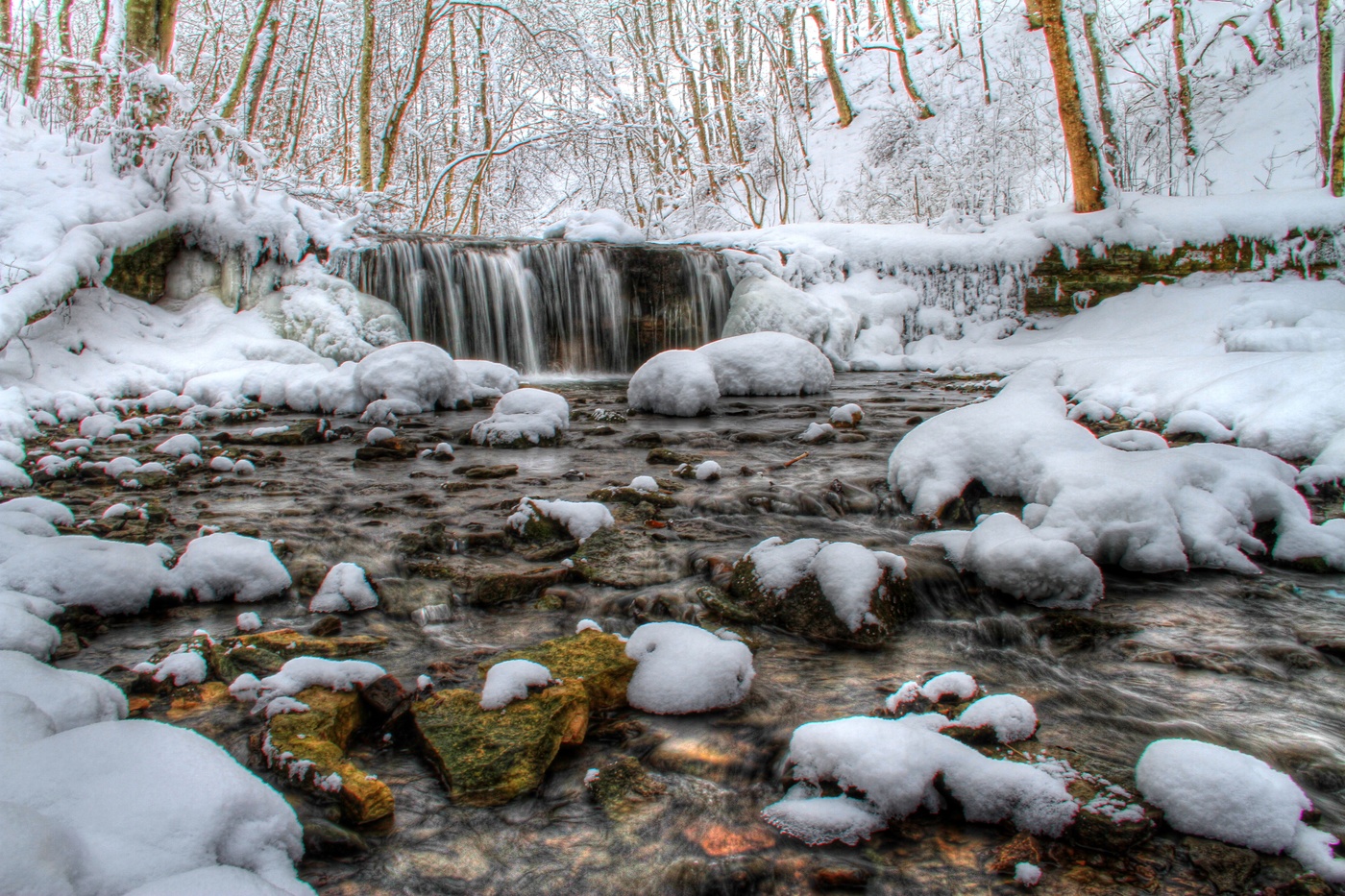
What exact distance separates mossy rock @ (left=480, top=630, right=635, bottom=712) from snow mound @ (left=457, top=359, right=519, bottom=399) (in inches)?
203

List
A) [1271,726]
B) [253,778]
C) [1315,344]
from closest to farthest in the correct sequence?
[253,778]
[1271,726]
[1315,344]

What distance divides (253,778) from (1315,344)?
8358 millimetres

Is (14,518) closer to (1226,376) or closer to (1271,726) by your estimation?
(1271,726)

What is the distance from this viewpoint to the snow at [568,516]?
260cm

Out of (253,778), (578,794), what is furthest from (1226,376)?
(253,778)

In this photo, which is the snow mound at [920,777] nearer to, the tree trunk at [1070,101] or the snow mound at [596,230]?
the snow mound at [596,230]

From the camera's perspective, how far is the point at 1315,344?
639cm

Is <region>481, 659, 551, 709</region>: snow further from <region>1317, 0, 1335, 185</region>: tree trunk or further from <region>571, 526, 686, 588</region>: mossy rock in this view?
<region>1317, 0, 1335, 185</region>: tree trunk

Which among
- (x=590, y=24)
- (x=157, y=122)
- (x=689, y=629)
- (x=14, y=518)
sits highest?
(x=590, y=24)

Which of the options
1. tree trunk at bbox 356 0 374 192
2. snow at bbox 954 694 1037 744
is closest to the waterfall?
tree trunk at bbox 356 0 374 192

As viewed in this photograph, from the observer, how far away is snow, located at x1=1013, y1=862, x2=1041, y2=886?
1057 mm

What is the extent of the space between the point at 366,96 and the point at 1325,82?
13.6 m

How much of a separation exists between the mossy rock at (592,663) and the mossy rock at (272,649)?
34 centimetres

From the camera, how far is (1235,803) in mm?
1134
